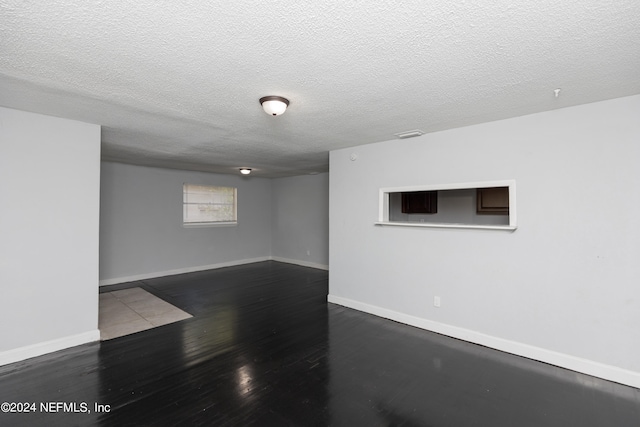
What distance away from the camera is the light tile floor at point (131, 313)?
11.3 feet

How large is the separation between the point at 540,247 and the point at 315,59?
8.59ft

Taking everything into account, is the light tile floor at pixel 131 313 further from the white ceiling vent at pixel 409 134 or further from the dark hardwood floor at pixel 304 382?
the white ceiling vent at pixel 409 134

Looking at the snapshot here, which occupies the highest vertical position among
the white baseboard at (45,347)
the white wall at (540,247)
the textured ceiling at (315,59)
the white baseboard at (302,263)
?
the textured ceiling at (315,59)

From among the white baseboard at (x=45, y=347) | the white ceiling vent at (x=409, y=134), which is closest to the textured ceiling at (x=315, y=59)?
the white ceiling vent at (x=409, y=134)

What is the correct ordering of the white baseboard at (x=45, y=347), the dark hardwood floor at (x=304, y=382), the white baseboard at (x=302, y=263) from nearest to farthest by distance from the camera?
1. the dark hardwood floor at (x=304, y=382)
2. the white baseboard at (x=45, y=347)
3. the white baseboard at (x=302, y=263)

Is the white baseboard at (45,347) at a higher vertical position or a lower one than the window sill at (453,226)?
lower

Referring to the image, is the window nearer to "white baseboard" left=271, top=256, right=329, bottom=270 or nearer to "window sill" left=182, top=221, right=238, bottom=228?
"window sill" left=182, top=221, right=238, bottom=228

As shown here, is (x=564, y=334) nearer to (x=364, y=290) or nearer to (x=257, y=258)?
(x=364, y=290)

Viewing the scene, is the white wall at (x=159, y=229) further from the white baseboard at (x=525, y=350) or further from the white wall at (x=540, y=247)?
the white wall at (x=540, y=247)

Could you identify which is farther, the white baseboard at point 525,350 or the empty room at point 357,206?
the white baseboard at point 525,350

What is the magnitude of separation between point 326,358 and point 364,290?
1459 mm

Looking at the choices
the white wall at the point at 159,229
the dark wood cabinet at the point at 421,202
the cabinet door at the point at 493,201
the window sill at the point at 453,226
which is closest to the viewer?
the window sill at the point at 453,226

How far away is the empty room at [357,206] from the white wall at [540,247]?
0.06 feet

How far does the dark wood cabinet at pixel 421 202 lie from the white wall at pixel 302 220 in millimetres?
2257
